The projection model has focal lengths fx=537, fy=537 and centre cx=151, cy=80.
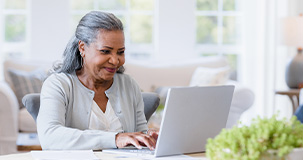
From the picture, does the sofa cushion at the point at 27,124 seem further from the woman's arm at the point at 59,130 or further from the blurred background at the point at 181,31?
the woman's arm at the point at 59,130

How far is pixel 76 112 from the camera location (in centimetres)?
216

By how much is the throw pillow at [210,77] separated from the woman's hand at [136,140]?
3.08m

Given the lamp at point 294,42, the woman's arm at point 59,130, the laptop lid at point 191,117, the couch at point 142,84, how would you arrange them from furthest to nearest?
the lamp at point 294,42 → the couch at point 142,84 → the woman's arm at point 59,130 → the laptop lid at point 191,117

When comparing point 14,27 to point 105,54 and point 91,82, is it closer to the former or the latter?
point 91,82

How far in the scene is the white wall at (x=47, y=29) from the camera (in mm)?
5625

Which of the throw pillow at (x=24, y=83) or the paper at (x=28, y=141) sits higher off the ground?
the throw pillow at (x=24, y=83)

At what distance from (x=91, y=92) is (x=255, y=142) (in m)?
1.11

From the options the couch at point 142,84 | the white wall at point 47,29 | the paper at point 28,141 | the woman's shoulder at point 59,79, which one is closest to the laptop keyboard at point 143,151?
the woman's shoulder at point 59,79

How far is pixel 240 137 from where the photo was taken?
125 cm

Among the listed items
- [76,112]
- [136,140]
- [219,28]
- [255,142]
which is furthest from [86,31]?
[219,28]

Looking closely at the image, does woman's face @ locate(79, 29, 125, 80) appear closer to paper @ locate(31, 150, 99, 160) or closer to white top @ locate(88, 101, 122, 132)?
white top @ locate(88, 101, 122, 132)

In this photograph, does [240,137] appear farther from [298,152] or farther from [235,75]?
[235,75]

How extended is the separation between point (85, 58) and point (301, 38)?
3.31 metres

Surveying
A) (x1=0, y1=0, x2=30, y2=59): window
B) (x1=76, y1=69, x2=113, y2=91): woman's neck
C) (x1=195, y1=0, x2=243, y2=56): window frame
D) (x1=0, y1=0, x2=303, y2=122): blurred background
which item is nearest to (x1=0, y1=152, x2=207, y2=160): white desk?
(x1=76, y1=69, x2=113, y2=91): woman's neck
